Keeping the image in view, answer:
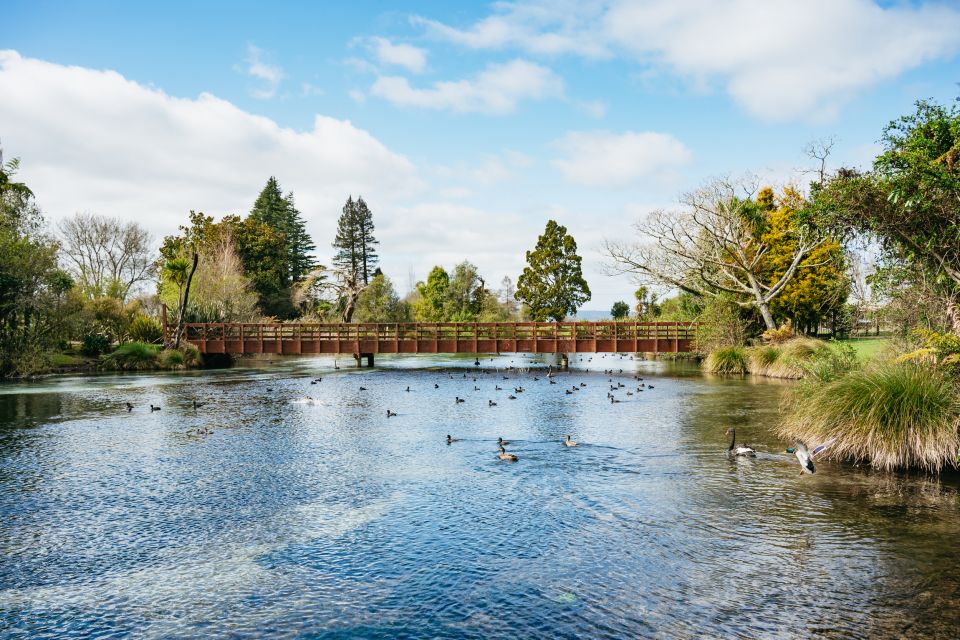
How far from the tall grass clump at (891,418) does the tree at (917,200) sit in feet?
10.3

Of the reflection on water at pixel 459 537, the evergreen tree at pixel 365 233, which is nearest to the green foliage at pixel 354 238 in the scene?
the evergreen tree at pixel 365 233

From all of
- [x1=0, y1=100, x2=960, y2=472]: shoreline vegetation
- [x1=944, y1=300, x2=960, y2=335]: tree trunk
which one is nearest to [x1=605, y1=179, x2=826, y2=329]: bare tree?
[x1=0, y1=100, x2=960, y2=472]: shoreline vegetation

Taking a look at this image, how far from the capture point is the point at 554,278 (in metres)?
69.6

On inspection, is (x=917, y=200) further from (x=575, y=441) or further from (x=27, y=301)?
(x=27, y=301)

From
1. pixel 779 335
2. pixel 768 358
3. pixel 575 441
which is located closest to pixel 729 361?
pixel 768 358

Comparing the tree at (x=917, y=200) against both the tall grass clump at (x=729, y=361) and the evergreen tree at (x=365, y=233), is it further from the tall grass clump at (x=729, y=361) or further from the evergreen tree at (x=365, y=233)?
the evergreen tree at (x=365, y=233)

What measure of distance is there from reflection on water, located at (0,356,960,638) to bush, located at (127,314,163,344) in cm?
2622

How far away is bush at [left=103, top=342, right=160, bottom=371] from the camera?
123 feet

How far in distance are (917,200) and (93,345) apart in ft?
132

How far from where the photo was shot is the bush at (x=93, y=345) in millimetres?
37781

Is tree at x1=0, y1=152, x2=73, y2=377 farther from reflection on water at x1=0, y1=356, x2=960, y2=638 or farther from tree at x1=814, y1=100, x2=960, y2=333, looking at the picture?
tree at x1=814, y1=100, x2=960, y2=333

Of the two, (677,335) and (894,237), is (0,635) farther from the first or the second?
(677,335)

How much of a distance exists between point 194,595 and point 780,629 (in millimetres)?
6232

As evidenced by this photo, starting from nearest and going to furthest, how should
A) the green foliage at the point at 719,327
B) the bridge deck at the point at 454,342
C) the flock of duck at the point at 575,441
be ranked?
the flock of duck at the point at 575,441, the green foliage at the point at 719,327, the bridge deck at the point at 454,342
